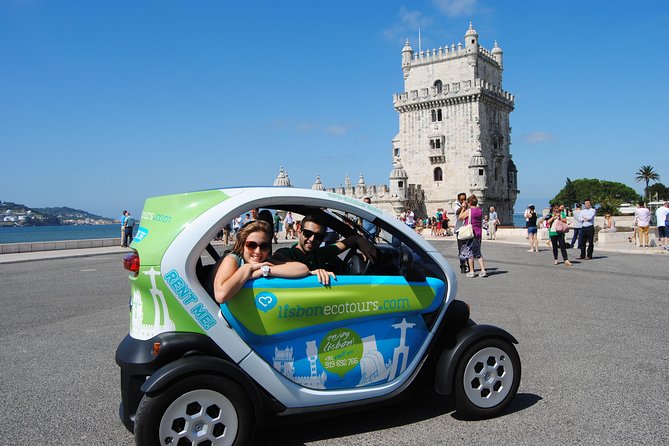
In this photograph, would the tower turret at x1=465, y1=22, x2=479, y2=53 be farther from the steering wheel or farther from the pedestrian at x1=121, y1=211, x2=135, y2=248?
the steering wheel

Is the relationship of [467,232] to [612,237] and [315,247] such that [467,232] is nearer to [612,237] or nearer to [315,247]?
[315,247]

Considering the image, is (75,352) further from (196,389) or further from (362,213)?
(362,213)

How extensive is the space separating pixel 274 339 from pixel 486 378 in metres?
1.60

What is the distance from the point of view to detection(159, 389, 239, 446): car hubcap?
3.07 m

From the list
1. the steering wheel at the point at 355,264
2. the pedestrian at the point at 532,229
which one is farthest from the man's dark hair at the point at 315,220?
the pedestrian at the point at 532,229

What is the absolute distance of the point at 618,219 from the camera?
137 ft

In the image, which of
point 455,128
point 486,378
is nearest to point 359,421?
point 486,378

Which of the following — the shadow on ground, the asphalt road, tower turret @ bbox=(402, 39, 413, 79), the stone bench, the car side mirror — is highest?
tower turret @ bbox=(402, 39, 413, 79)

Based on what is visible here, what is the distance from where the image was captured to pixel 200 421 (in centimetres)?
312

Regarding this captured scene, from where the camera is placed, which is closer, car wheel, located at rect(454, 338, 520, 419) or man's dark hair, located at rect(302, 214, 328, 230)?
car wheel, located at rect(454, 338, 520, 419)

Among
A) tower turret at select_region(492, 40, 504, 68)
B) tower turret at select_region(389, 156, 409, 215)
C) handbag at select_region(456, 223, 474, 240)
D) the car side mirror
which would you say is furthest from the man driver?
tower turret at select_region(492, 40, 504, 68)

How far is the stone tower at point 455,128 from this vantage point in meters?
50.7

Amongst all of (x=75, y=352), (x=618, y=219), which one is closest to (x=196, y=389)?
(x=75, y=352)

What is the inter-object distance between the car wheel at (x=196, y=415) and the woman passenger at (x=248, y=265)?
1.69 feet
